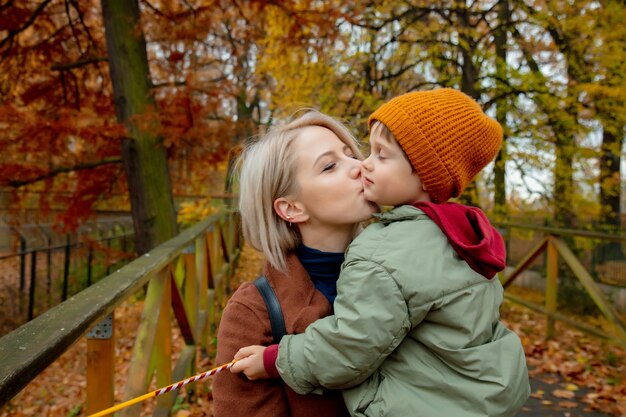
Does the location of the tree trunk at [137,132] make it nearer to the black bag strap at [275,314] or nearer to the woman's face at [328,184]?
the woman's face at [328,184]

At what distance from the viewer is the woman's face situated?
1.77 metres

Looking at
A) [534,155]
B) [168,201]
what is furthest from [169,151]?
[534,155]

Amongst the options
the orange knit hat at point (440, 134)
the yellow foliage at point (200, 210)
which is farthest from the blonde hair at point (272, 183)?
the yellow foliage at point (200, 210)

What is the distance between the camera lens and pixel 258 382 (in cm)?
161

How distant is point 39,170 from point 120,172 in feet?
4.42

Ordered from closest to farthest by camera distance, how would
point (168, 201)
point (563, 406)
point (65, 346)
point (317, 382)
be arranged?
point (65, 346)
point (317, 382)
point (563, 406)
point (168, 201)

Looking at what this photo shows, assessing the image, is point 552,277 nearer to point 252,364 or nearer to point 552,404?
point 552,404

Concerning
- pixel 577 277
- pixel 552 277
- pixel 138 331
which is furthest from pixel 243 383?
pixel 552 277

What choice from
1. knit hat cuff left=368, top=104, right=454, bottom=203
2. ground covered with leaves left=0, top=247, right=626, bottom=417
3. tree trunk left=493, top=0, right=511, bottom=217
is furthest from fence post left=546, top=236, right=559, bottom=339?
knit hat cuff left=368, top=104, right=454, bottom=203

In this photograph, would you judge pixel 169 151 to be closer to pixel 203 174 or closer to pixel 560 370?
pixel 203 174

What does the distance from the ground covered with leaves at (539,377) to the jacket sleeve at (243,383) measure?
2427 mm

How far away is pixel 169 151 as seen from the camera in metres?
7.92

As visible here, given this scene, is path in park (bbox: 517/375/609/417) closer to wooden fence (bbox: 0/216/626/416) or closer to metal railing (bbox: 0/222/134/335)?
wooden fence (bbox: 0/216/626/416)

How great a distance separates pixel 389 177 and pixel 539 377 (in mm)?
4115
